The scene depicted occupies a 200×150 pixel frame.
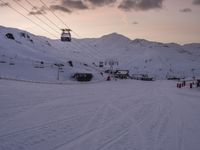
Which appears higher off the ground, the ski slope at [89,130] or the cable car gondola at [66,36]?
the cable car gondola at [66,36]

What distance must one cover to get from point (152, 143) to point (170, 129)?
3.40m

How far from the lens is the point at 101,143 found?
1173cm

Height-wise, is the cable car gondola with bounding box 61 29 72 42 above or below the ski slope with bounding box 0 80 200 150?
above

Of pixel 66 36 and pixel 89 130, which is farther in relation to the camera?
pixel 66 36

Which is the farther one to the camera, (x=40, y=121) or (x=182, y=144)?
(x=40, y=121)

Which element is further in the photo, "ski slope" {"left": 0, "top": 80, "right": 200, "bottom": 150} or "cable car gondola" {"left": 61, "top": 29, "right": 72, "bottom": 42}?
"cable car gondola" {"left": 61, "top": 29, "right": 72, "bottom": 42}

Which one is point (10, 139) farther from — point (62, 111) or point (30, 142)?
point (62, 111)

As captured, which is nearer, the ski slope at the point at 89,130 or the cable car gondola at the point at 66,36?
the ski slope at the point at 89,130

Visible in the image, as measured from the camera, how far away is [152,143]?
12.3 metres

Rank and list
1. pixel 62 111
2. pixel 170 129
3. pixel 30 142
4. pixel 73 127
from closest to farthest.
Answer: pixel 30 142 < pixel 73 127 < pixel 170 129 < pixel 62 111

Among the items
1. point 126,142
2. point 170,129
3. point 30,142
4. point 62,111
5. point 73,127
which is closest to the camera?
point 30,142

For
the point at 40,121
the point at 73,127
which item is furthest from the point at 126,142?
the point at 40,121

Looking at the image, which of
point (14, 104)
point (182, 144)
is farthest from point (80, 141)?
point (14, 104)

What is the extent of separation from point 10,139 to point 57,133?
2.07m
